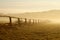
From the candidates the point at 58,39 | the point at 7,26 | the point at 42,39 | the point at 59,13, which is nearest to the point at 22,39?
the point at 42,39

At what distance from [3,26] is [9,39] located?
14.1ft

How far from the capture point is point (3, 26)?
41.3 ft

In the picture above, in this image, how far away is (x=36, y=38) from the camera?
8.65 metres

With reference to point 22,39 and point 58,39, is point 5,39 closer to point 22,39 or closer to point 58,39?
point 22,39

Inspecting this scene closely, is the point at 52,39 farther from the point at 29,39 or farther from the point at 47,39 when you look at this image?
the point at 29,39

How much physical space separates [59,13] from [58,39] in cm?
6840

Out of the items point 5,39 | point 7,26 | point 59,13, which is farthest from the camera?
point 59,13

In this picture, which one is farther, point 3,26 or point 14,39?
point 3,26

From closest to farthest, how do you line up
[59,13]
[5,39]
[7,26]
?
1. [5,39]
2. [7,26]
3. [59,13]

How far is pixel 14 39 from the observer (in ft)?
27.6

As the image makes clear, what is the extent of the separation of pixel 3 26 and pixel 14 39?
435 cm

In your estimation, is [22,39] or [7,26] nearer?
[22,39]

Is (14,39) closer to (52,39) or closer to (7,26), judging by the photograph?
(52,39)

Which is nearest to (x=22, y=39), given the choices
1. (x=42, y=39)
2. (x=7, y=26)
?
(x=42, y=39)
